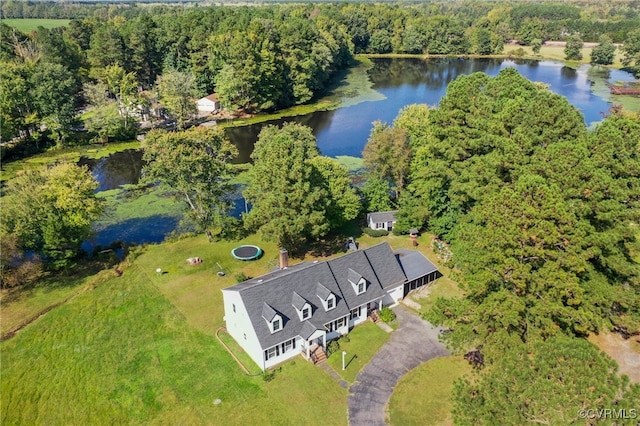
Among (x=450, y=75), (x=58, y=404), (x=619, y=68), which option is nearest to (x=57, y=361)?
(x=58, y=404)

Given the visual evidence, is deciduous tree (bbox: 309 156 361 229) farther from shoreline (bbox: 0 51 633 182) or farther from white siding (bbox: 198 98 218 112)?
A: white siding (bbox: 198 98 218 112)

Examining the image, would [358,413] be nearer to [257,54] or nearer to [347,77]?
[257,54]

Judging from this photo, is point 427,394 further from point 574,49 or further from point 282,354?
point 574,49

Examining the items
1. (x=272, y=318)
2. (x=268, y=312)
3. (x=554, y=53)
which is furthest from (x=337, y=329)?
(x=554, y=53)

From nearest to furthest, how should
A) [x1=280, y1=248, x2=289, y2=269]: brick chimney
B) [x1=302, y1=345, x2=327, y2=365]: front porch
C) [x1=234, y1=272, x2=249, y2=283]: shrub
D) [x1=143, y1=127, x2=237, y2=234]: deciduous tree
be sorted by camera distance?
[x1=302, y1=345, x2=327, y2=365]: front porch < [x1=280, y1=248, x2=289, y2=269]: brick chimney < [x1=234, y1=272, x2=249, y2=283]: shrub < [x1=143, y1=127, x2=237, y2=234]: deciduous tree

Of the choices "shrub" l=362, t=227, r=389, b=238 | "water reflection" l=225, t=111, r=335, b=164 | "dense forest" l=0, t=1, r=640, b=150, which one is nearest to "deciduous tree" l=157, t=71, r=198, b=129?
"dense forest" l=0, t=1, r=640, b=150

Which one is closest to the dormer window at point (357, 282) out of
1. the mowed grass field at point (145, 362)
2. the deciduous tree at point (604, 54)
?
the mowed grass field at point (145, 362)
